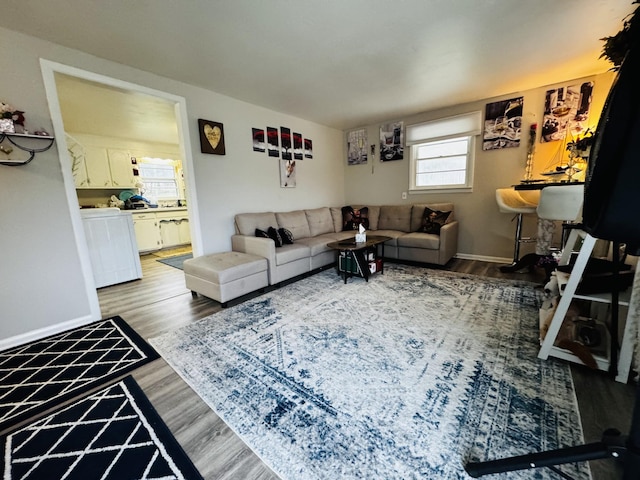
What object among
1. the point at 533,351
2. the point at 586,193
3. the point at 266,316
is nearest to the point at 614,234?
the point at 586,193

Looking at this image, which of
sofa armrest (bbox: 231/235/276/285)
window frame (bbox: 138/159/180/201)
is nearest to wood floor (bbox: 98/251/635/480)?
sofa armrest (bbox: 231/235/276/285)

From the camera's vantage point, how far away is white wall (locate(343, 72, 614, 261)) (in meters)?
3.54

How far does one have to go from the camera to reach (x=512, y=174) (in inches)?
151

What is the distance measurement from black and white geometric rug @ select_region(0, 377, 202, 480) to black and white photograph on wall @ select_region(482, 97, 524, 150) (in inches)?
195

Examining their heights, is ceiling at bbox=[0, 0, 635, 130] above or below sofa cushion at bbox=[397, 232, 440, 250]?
above

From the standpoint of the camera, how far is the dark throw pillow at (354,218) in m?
4.90

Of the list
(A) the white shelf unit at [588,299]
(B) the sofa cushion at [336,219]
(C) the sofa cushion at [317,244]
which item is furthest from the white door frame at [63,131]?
(A) the white shelf unit at [588,299]

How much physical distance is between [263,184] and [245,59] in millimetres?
1819

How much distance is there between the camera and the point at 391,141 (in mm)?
4855

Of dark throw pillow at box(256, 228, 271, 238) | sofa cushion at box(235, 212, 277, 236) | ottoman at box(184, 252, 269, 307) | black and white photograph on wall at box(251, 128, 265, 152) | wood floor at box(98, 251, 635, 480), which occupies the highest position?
black and white photograph on wall at box(251, 128, 265, 152)

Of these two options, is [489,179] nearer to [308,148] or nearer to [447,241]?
[447,241]

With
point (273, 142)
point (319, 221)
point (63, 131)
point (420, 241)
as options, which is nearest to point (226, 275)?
point (63, 131)

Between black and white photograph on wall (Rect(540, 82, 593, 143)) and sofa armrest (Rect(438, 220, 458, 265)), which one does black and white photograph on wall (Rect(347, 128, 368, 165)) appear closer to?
sofa armrest (Rect(438, 220, 458, 265))

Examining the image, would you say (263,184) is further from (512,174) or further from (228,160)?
(512,174)
